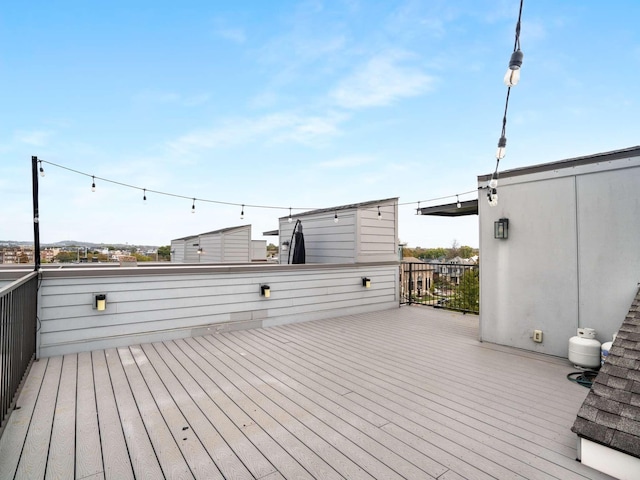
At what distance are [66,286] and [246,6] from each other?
6471 mm

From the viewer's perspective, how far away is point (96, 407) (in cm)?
221

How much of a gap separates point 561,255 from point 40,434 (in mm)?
4905

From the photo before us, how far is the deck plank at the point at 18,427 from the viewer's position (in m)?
1.57

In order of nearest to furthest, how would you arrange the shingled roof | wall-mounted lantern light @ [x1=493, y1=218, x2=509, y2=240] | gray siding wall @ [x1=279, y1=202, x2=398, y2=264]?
the shingled roof → wall-mounted lantern light @ [x1=493, y1=218, x2=509, y2=240] → gray siding wall @ [x1=279, y1=202, x2=398, y2=264]

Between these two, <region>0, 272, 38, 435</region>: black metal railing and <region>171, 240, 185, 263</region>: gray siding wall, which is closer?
<region>0, 272, 38, 435</region>: black metal railing

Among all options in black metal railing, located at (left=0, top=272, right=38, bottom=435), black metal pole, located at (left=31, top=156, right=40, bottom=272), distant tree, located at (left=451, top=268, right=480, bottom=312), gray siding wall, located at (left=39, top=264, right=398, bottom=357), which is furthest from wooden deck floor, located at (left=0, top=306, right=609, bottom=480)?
distant tree, located at (left=451, top=268, right=480, bottom=312)

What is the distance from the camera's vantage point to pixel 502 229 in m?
3.86

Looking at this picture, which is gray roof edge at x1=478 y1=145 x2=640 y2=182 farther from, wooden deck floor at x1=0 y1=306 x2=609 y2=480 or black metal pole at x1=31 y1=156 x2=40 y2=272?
black metal pole at x1=31 y1=156 x2=40 y2=272

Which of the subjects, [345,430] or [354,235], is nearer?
[345,430]

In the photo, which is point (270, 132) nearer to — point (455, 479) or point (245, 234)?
point (245, 234)

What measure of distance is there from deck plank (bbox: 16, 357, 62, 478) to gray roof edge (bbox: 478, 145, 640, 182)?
498 cm

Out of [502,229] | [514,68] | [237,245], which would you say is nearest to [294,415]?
[514,68]

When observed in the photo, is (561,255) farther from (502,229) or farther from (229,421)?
(229,421)

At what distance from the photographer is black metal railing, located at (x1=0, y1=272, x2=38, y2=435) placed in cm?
189
